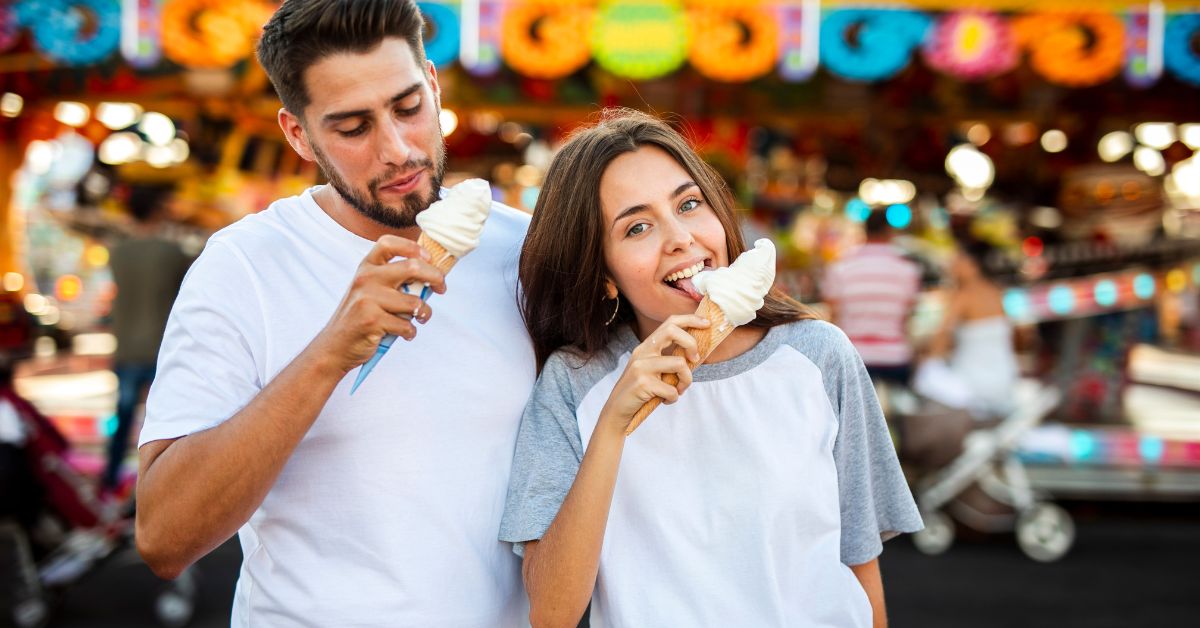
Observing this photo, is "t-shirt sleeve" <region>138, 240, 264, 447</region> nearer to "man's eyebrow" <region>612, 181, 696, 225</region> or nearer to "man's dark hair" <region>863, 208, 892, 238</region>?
"man's eyebrow" <region>612, 181, 696, 225</region>

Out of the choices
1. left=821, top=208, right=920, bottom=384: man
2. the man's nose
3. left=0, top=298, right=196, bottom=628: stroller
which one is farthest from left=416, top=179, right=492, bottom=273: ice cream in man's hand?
left=821, top=208, right=920, bottom=384: man

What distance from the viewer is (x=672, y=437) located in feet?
5.75

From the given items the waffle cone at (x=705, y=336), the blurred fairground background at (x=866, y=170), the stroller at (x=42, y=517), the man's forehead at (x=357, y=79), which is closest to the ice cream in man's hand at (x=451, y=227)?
the man's forehead at (x=357, y=79)

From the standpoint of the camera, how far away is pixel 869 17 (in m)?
6.63

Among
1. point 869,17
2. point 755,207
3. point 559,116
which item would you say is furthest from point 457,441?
point 755,207

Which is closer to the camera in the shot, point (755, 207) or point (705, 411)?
point (705, 411)

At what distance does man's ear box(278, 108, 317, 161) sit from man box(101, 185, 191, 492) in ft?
13.6

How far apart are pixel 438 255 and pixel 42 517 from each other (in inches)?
166

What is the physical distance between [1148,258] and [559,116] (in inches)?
227

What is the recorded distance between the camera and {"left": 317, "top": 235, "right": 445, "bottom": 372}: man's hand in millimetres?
1449

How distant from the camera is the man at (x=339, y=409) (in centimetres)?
159

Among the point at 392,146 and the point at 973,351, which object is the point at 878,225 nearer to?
the point at 973,351

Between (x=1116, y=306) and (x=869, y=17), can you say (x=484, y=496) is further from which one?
(x=1116, y=306)

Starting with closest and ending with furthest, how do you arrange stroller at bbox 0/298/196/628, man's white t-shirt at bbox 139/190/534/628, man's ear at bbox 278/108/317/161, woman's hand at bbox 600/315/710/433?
woman's hand at bbox 600/315/710/433, man's white t-shirt at bbox 139/190/534/628, man's ear at bbox 278/108/317/161, stroller at bbox 0/298/196/628
